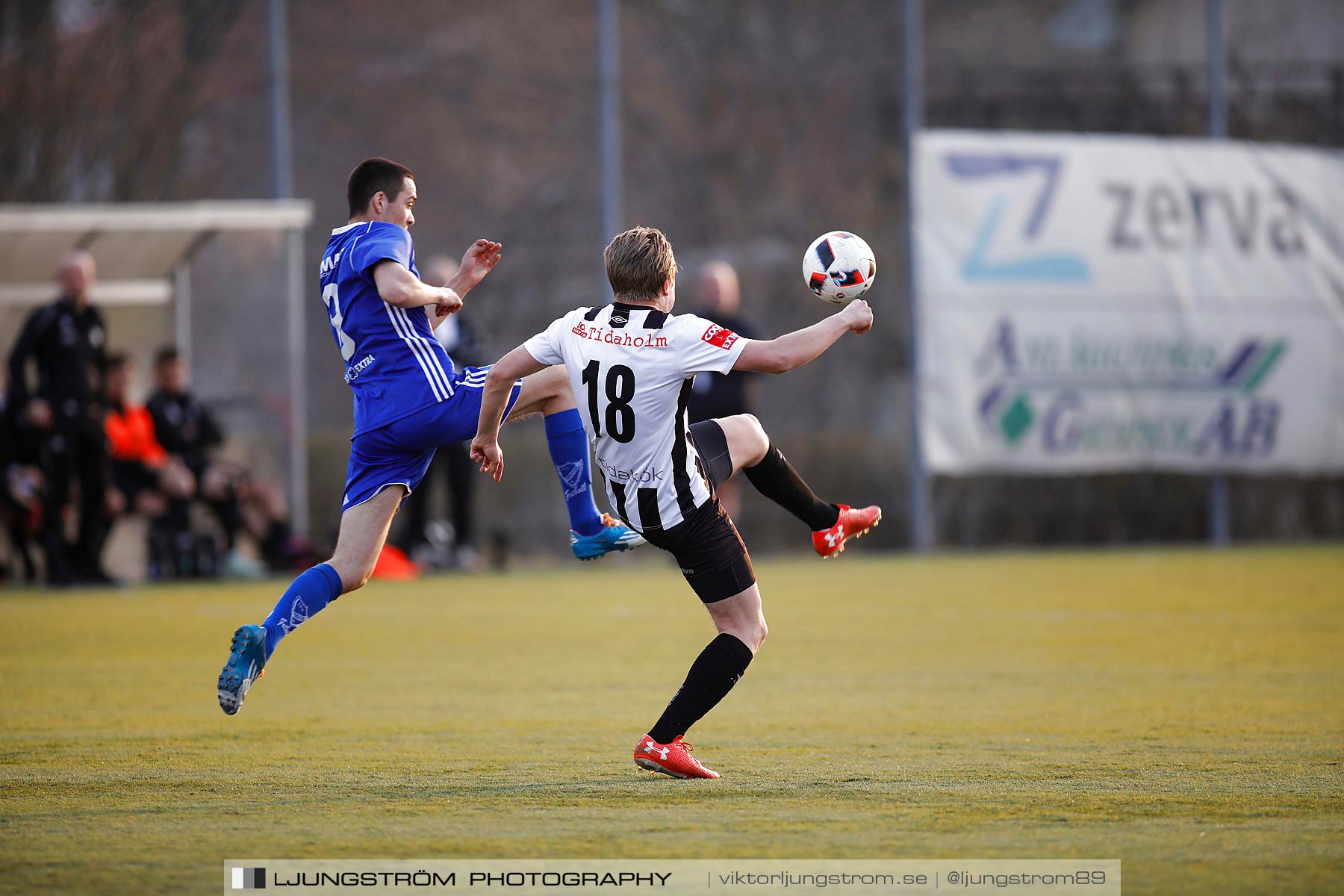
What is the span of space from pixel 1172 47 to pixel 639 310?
14.0m

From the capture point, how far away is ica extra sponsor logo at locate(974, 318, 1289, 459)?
16.3 m

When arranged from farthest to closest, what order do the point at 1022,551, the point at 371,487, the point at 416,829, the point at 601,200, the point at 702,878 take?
the point at 1022,551 < the point at 601,200 < the point at 371,487 < the point at 416,829 < the point at 702,878

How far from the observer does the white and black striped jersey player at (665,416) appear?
17.5ft

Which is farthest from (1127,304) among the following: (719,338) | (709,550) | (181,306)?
(719,338)

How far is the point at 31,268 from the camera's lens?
1497 cm

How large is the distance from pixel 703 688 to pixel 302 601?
146 centimetres

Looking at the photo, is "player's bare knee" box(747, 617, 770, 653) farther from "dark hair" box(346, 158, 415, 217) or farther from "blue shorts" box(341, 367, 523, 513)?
"dark hair" box(346, 158, 415, 217)

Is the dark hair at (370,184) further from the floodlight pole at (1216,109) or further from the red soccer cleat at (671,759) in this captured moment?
the floodlight pole at (1216,109)

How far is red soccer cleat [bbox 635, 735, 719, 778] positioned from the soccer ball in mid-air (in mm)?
1537

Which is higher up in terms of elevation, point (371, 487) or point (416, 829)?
point (371, 487)

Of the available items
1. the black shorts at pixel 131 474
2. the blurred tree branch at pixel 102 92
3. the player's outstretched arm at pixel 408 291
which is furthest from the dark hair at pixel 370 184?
the blurred tree branch at pixel 102 92

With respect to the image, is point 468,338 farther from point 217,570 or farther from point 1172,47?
point 1172,47

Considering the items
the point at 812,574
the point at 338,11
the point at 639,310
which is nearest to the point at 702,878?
the point at 639,310

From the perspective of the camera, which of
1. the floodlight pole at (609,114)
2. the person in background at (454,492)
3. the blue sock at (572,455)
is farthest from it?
the floodlight pole at (609,114)
